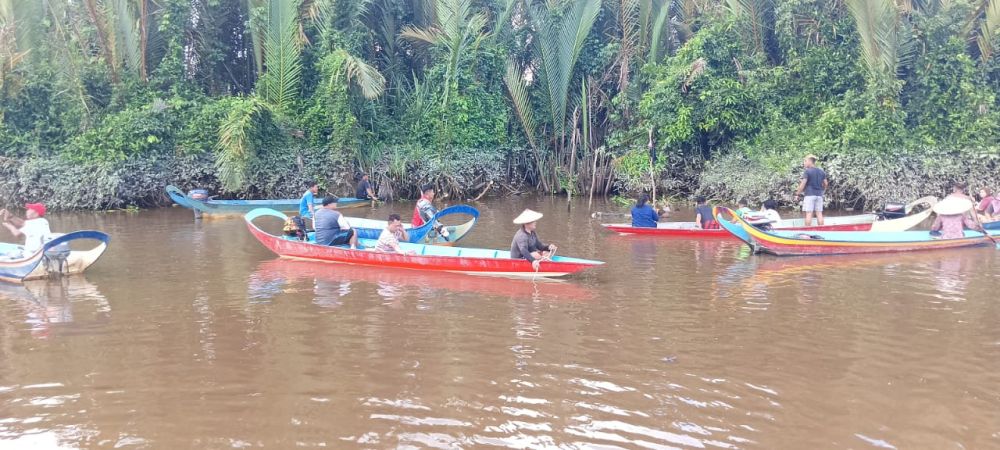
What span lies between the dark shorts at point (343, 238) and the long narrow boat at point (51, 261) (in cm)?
296

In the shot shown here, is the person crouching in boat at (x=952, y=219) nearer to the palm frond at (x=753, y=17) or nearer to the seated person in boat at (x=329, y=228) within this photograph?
the palm frond at (x=753, y=17)

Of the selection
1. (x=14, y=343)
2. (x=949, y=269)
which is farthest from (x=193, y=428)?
(x=949, y=269)

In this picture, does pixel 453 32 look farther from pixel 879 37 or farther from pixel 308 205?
pixel 879 37

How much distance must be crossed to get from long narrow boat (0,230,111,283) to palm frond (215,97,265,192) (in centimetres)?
765

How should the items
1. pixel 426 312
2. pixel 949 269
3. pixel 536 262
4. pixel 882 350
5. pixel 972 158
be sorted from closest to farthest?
pixel 882 350 < pixel 426 312 < pixel 536 262 < pixel 949 269 < pixel 972 158

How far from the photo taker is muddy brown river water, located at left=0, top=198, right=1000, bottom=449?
4.84 metres

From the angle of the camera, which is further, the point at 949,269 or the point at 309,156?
the point at 309,156

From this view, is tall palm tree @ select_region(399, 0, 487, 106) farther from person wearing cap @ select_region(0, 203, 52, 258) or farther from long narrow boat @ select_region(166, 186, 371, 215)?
person wearing cap @ select_region(0, 203, 52, 258)

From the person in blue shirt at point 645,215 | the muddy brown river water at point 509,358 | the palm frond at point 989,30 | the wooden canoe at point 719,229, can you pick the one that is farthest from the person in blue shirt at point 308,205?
the palm frond at point 989,30

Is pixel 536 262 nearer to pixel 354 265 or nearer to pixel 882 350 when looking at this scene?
pixel 354 265

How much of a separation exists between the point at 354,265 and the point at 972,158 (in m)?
13.6

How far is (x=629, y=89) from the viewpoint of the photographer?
20328 millimetres

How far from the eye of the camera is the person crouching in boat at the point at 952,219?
11320 mm

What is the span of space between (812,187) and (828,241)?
2.07m
